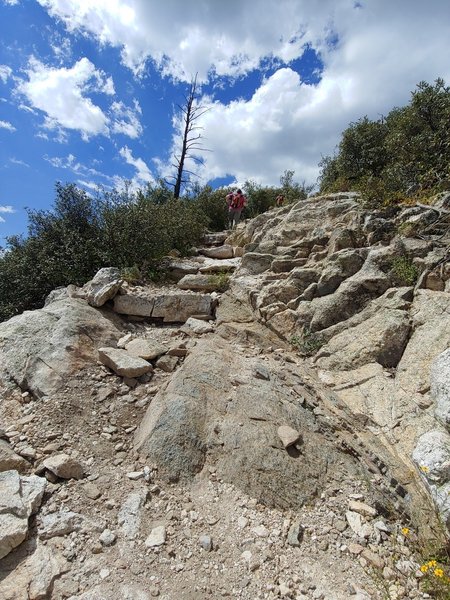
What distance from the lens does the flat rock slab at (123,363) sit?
5672 millimetres

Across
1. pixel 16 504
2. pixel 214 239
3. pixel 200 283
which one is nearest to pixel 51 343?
pixel 16 504

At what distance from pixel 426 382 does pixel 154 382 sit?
4116 millimetres

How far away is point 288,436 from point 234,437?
2.27 ft

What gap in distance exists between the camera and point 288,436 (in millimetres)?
4297

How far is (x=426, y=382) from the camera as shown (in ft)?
15.2

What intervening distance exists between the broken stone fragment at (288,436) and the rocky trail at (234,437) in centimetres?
3

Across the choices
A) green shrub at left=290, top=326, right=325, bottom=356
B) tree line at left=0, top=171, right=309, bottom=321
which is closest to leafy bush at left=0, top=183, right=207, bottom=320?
tree line at left=0, top=171, right=309, bottom=321

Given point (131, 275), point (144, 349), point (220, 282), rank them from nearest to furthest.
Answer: point (144, 349) → point (131, 275) → point (220, 282)

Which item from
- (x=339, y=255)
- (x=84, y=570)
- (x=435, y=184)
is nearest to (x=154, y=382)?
(x=84, y=570)

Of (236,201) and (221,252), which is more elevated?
(236,201)

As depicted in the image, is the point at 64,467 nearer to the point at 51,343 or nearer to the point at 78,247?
the point at 51,343

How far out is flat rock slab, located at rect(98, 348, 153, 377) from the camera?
18.6 feet

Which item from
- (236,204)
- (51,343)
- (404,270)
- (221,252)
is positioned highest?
(236,204)

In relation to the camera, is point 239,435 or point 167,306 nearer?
point 239,435
